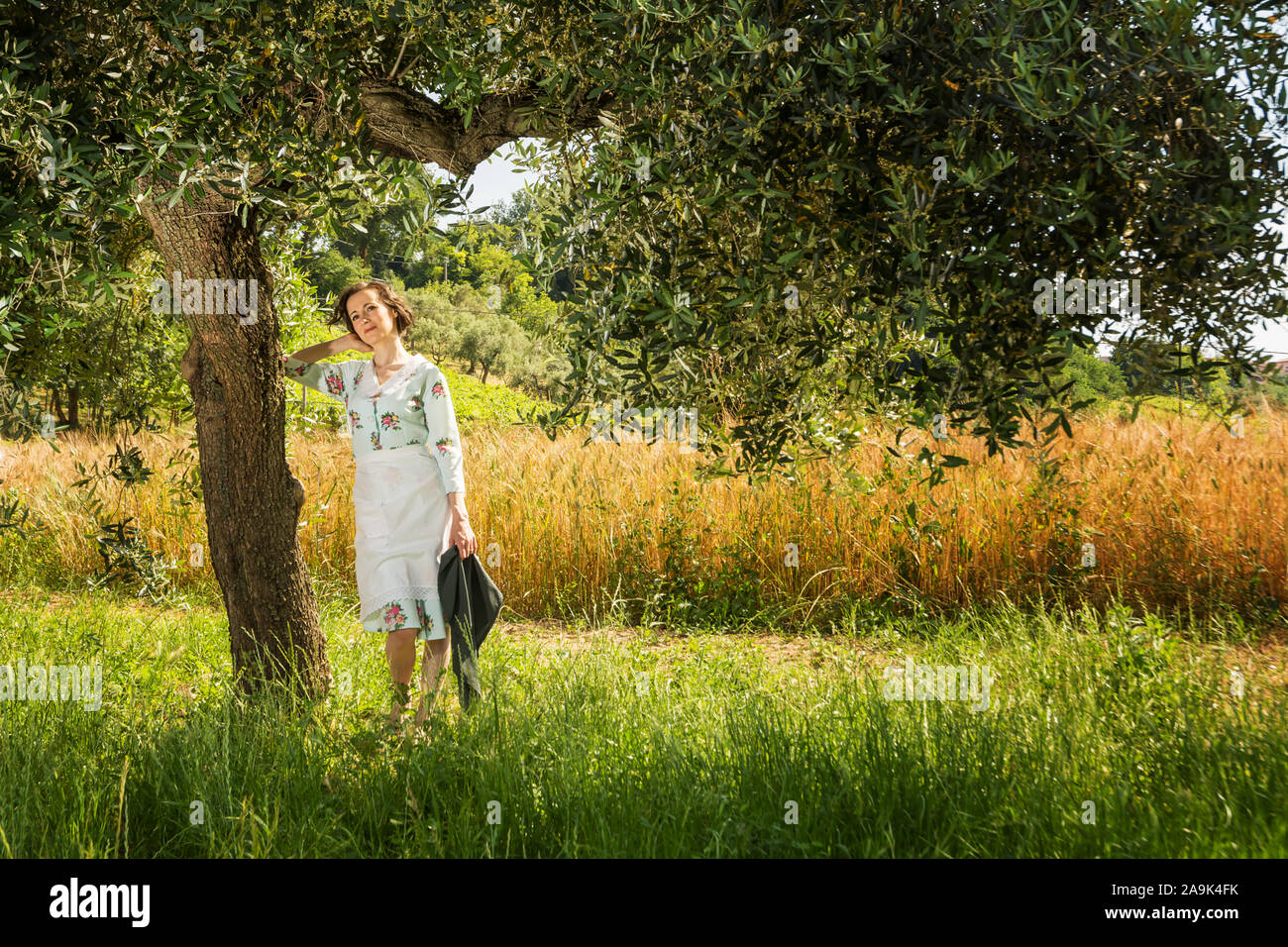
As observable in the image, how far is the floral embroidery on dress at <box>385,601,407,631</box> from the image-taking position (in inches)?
185

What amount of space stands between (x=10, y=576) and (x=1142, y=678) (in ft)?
35.6

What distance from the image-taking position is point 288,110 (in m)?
3.58

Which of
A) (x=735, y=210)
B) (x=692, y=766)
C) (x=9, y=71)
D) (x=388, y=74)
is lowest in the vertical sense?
(x=692, y=766)

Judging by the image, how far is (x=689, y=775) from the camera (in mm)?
3600

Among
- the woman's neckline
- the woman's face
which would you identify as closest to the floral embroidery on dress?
the woman's neckline

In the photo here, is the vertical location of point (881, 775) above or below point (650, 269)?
below

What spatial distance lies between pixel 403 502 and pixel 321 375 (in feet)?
2.98

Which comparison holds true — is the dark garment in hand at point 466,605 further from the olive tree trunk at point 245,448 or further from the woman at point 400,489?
the olive tree trunk at point 245,448

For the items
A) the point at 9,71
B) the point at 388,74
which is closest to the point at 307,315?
the point at 388,74

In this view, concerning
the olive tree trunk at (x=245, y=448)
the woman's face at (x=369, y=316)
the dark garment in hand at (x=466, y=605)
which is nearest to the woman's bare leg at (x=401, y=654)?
the dark garment in hand at (x=466, y=605)

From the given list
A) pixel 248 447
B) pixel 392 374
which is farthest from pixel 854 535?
pixel 248 447

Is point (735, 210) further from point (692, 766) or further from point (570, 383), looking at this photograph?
point (692, 766)

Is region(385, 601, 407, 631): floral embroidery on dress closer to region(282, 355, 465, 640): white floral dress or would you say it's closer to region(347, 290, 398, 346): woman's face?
region(282, 355, 465, 640): white floral dress

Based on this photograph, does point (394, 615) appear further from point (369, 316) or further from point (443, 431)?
point (369, 316)
